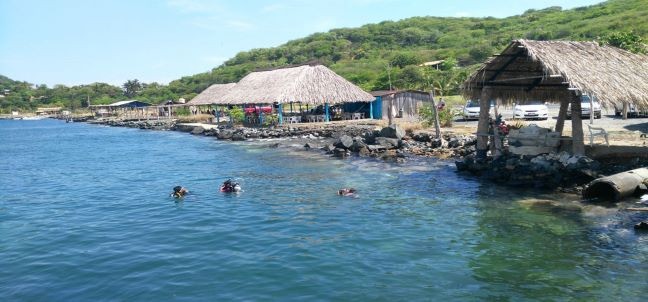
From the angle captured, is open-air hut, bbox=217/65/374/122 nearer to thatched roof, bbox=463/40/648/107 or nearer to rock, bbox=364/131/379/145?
rock, bbox=364/131/379/145

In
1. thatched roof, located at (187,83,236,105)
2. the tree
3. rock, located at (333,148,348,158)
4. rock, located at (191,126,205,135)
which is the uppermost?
the tree

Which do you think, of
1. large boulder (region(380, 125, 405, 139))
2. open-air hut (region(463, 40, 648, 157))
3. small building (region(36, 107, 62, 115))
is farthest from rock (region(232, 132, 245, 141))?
small building (region(36, 107, 62, 115))

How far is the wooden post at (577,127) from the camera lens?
15.6 metres

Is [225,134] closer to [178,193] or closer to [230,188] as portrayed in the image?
[230,188]

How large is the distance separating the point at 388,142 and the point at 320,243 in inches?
598

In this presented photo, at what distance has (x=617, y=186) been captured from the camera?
12742 mm

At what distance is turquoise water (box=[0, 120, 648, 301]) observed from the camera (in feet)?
27.8

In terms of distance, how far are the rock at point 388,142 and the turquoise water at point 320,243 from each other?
572 cm

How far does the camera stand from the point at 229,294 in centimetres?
837

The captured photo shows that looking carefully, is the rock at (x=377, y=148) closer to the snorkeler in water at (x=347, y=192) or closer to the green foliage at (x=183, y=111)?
the snorkeler in water at (x=347, y=192)

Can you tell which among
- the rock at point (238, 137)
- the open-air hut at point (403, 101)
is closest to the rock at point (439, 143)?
the open-air hut at point (403, 101)

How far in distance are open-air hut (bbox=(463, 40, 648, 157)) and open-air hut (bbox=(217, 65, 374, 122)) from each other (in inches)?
760

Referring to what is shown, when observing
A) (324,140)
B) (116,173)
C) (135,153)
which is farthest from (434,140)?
(135,153)

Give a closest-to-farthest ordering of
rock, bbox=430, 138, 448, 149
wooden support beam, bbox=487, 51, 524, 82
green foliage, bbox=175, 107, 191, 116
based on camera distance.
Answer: wooden support beam, bbox=487, 51, 524, 82 → rock, bbox=430, 138, 448, 149 → green foliage, bbox=175, 107, 191, 116
